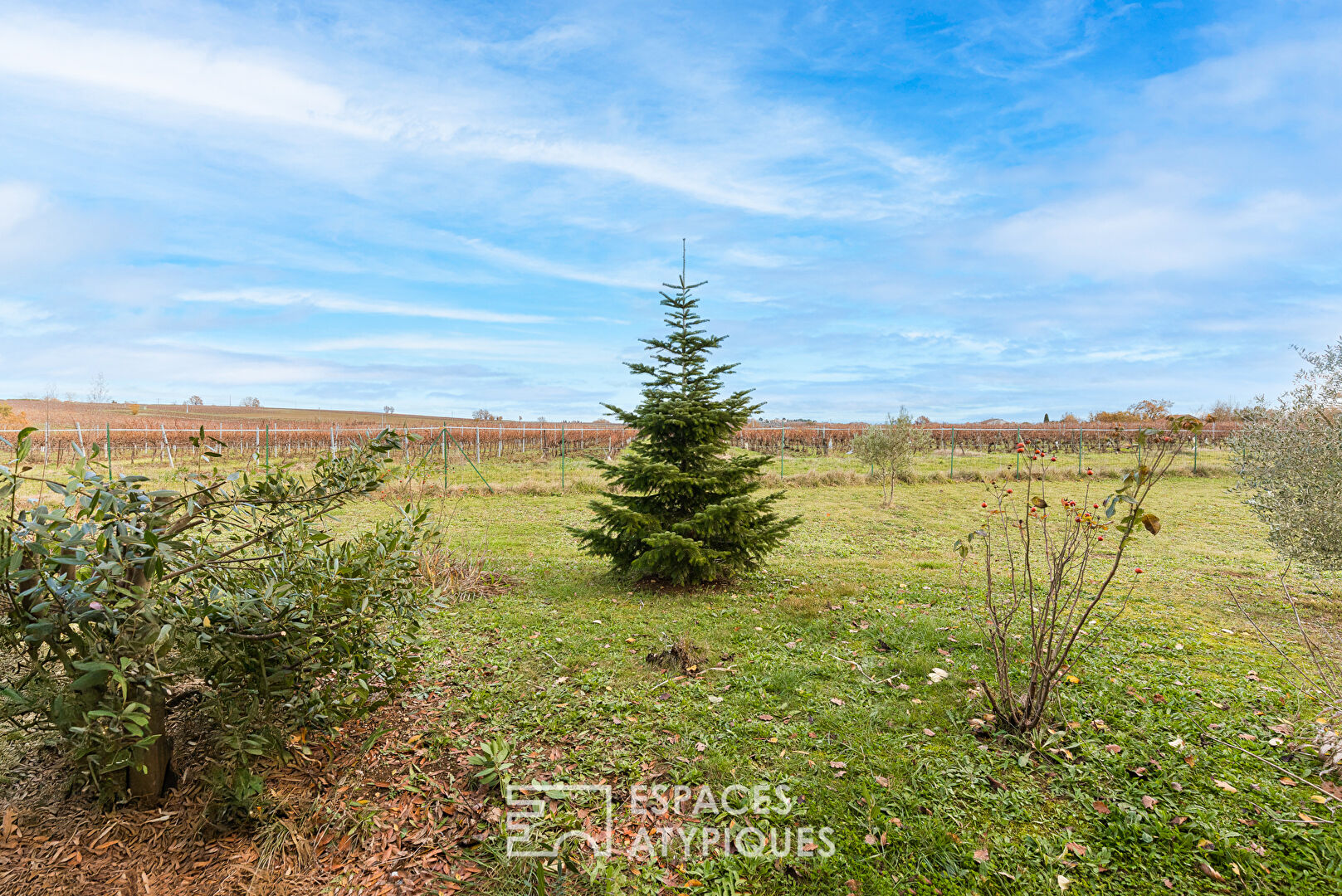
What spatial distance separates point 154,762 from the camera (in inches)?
108

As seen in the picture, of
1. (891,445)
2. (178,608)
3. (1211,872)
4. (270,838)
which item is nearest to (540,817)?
(270,838)

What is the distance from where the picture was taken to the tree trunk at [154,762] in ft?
8.65

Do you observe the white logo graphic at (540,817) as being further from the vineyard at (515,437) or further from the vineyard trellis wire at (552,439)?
the vineyard trellis wire at (552,439)

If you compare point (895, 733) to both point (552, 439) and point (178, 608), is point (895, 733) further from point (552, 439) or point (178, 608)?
point (552, 439)

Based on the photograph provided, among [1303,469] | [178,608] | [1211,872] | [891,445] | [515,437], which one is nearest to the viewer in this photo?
[178,608]

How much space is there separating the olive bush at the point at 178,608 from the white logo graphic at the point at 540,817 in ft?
3.19

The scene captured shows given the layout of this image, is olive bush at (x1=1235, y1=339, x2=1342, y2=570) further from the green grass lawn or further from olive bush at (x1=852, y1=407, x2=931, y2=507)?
olive bush at (x1=852, y1=407, x2=931, y2=507)

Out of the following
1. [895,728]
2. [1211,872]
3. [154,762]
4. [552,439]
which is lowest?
[1211,872]

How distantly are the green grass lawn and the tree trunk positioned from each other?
4.01 feet

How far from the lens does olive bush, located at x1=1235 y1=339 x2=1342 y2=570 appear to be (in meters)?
6.24

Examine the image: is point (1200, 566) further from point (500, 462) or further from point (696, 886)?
point (500, 462)

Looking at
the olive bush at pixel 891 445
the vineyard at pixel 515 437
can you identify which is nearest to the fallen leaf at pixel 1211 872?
the olive bush at pixel 891 445

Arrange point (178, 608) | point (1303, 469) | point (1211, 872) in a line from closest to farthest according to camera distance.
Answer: point (178, 608) < point (1211, 872) < point (1303, 469)

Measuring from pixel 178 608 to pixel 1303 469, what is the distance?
9.46 metres
